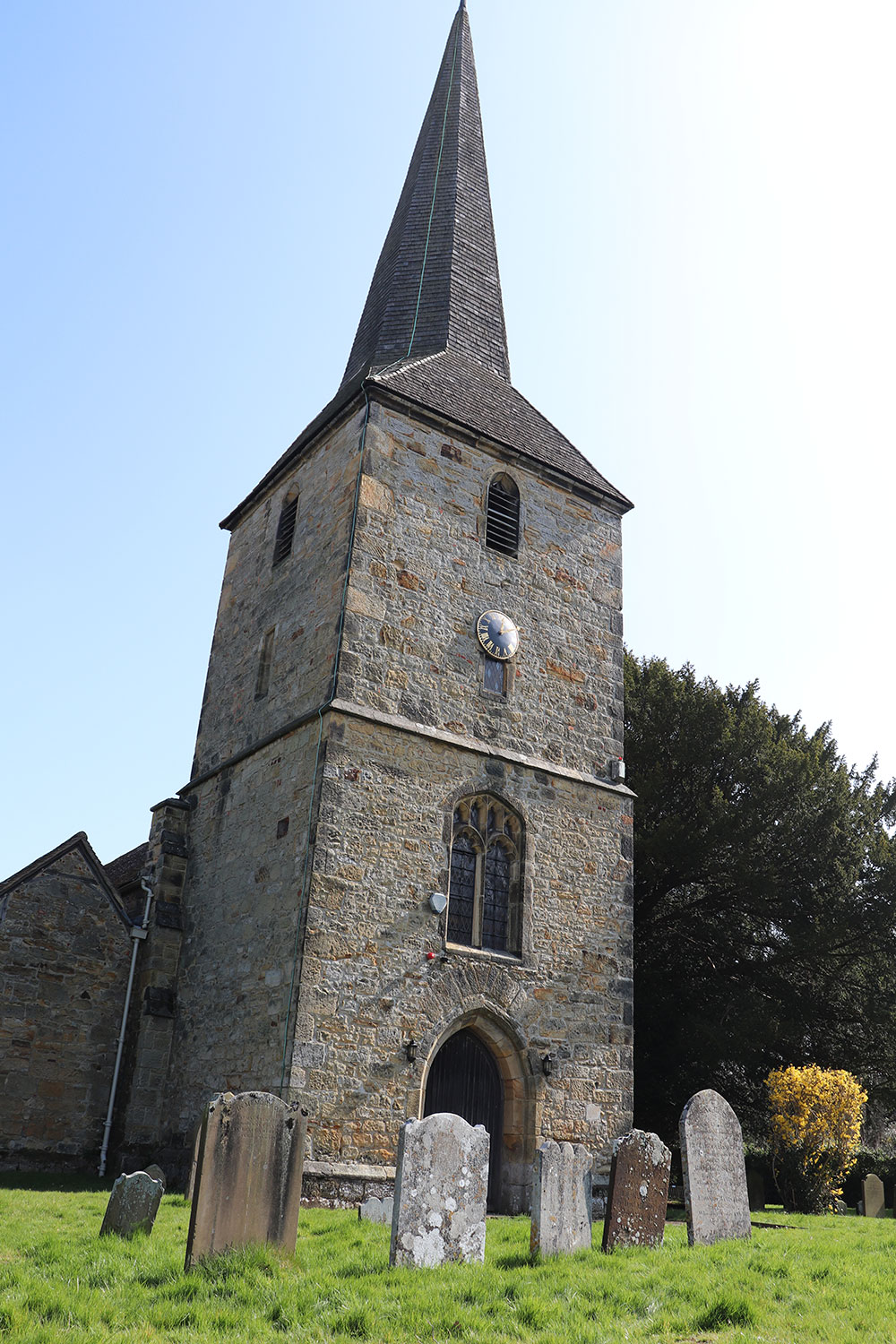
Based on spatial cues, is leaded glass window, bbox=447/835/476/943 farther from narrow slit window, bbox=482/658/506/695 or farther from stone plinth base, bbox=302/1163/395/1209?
stone plinth base, bbox=302/1163/395/1209

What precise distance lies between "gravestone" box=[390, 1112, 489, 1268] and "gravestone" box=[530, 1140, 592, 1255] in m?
0.41

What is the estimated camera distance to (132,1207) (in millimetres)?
7746

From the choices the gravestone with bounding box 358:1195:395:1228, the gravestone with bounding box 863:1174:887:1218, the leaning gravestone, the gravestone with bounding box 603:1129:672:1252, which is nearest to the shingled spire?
the leaning gravestone

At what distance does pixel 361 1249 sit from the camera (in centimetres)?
752

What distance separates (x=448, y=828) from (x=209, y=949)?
388cm

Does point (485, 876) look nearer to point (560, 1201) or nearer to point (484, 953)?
point (484, 953)

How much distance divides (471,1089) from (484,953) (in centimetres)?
167

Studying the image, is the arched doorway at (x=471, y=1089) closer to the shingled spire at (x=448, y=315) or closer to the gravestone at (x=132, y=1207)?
the gravestone at (x=132, y=1207)

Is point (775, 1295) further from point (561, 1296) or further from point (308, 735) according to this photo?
point (308, 735)

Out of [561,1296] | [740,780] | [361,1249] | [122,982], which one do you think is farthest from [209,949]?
[740,780]

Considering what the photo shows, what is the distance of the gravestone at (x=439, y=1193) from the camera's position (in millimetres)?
6934

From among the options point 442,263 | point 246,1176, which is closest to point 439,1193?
point 246,1176

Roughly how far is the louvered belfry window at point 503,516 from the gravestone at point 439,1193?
9627mm

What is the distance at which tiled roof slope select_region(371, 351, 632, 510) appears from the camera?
15805mm
